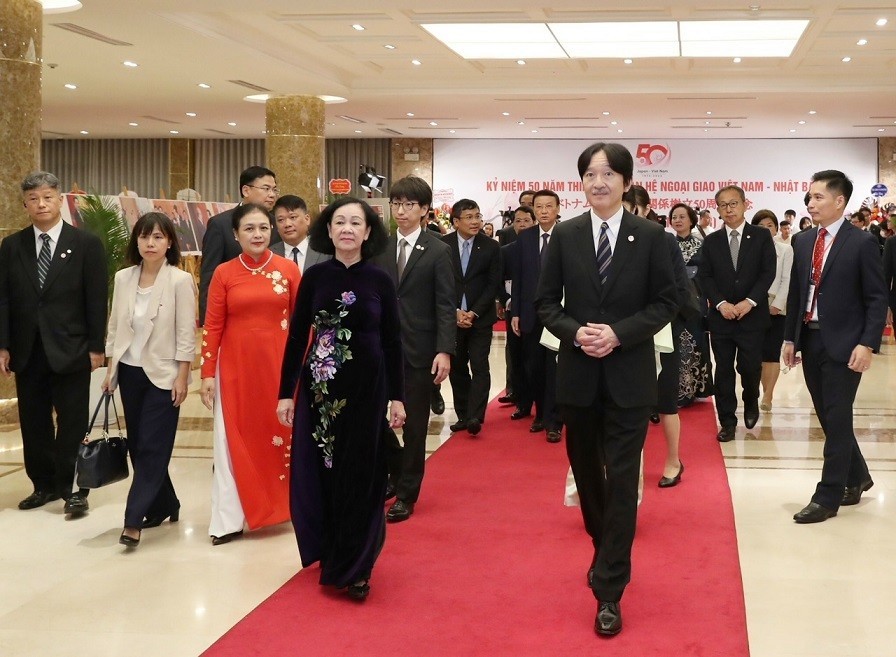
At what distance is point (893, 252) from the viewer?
6.08m

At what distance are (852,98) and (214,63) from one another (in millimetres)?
9713

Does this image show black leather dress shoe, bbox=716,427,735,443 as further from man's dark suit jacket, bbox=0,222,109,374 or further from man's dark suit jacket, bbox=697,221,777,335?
man's dark suit jacket, bbox=0,222,109,374

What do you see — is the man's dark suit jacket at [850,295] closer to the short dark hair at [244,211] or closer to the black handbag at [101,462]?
the short dark hair at [244,211]

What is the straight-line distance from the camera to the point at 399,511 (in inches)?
200

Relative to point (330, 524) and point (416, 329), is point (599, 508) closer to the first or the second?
point (330, 524)

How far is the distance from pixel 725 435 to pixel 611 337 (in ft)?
12.3

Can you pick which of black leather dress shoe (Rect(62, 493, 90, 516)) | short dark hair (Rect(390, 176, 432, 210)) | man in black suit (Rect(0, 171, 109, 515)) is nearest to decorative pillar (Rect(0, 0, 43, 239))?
man in black suit (Rect(0, 171, 109, 515))

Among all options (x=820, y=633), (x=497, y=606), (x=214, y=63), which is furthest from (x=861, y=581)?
(x=214, y=63)

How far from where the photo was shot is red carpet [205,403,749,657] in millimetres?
3457

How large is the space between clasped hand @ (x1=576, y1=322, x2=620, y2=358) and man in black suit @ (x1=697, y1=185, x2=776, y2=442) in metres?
3.64

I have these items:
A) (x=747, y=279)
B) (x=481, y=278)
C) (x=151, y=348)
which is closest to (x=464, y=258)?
(x=481, y=278)

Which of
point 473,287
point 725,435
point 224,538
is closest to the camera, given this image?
point 224,538

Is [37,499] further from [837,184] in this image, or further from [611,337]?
[837,184]

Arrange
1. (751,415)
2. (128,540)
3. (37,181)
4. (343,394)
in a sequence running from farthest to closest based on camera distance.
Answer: (751,415) → (37,181) → (128,540) → (343,394)
